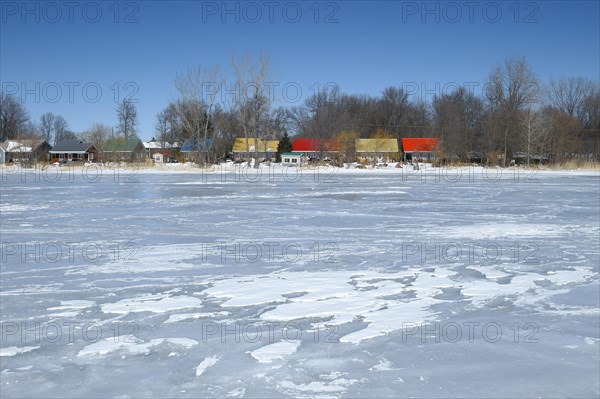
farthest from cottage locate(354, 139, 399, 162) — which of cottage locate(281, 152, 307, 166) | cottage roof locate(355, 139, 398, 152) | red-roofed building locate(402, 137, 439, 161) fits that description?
cottage locate(281, 152, 307, 166)

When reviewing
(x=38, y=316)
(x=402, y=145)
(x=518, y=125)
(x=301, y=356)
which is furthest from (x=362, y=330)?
(x=402, y=145)

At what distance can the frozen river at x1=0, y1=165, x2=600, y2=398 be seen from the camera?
2.90 m

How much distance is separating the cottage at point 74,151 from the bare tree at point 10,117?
5.88 m

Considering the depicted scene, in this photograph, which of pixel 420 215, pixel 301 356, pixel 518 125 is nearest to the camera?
pixel 301 356

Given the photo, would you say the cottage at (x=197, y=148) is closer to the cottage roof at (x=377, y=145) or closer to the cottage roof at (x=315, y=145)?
the cottage roof at (x=315, y=145)

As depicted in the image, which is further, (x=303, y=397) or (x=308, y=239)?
(x=308, y=239)

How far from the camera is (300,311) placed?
414cm

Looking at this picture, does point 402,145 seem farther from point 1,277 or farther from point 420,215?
point 1,277

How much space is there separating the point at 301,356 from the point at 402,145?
214ft

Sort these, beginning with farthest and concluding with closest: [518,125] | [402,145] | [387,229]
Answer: [402,145]
[518,125]
[387,229]

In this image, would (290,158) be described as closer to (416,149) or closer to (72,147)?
(416,149)

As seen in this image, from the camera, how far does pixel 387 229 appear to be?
873 centimetres

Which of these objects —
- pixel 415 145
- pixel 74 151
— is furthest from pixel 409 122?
pixel 74 151

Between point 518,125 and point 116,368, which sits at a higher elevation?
point 518,125
